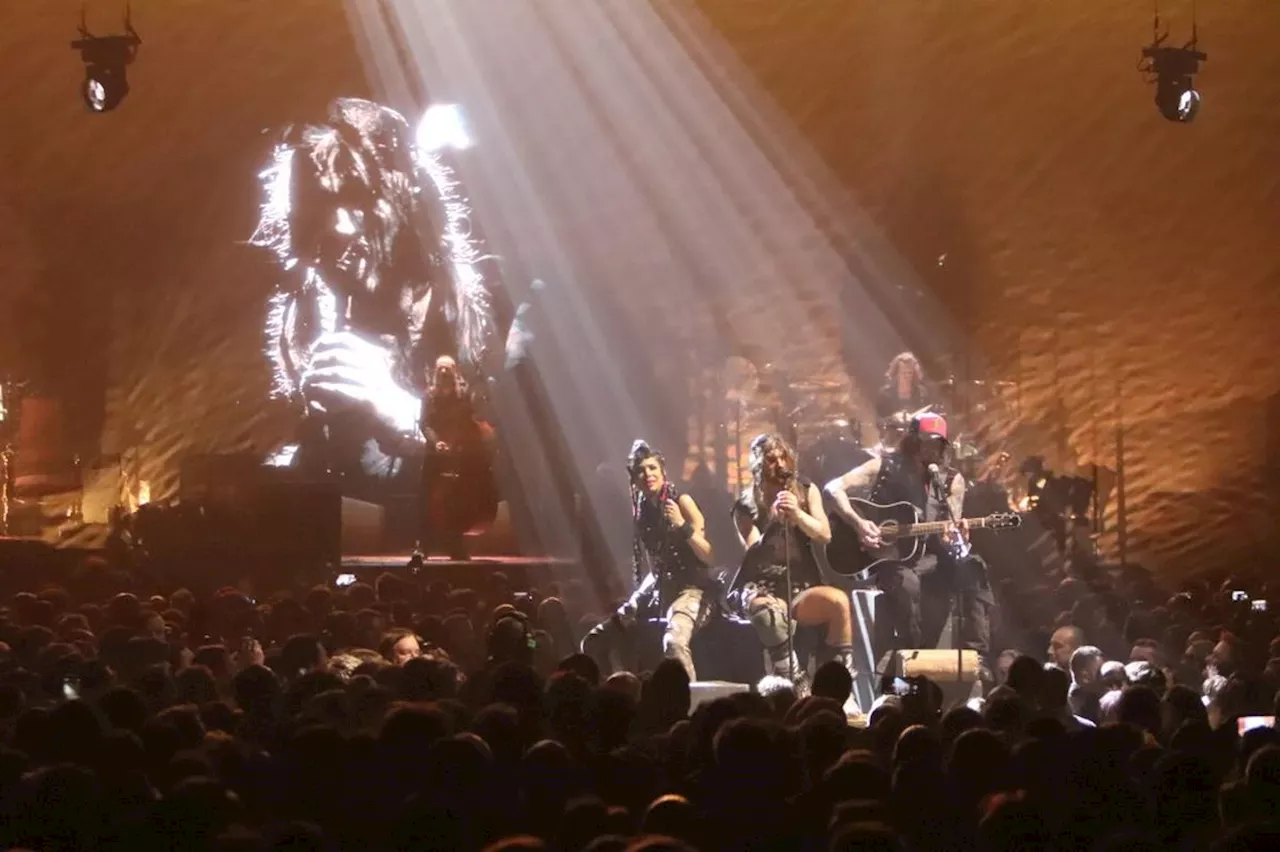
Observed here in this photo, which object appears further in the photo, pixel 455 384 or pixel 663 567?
pixel 455 384

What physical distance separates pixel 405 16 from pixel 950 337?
5790mm

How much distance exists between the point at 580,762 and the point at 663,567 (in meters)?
3.91

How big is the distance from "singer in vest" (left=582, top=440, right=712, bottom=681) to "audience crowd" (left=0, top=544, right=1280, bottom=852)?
2370mm

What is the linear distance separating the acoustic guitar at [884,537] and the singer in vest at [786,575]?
361 millimetres

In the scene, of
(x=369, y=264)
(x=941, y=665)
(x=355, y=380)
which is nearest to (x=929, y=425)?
(x=941, y=665)

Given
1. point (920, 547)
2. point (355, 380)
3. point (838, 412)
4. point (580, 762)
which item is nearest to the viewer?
point (580, 762)

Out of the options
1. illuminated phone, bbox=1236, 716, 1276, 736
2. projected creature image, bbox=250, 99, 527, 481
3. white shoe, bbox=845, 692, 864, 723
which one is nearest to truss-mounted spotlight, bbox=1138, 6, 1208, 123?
projected creature image, bbox=250, 99, 527, 481

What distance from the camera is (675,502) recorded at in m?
7.96

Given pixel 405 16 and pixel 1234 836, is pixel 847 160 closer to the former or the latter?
pixel 405 16

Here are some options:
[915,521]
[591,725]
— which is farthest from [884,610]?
[591,725]

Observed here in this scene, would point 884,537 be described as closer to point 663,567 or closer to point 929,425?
point 929,425

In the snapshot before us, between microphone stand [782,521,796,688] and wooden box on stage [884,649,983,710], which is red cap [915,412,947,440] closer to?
microphone stand [782,521,796,688]

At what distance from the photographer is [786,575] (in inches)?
295

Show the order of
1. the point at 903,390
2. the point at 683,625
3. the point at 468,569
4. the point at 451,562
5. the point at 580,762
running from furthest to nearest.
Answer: the point at 903,390
the point at 451,562
the point at 468,569
the point at 683,625
the point at 580,762
